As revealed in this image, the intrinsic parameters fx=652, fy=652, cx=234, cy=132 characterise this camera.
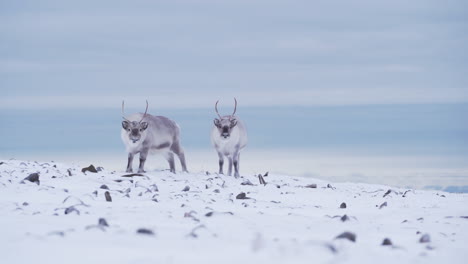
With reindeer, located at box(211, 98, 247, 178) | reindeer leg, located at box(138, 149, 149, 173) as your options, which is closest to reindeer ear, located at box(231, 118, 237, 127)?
reindeer, located at box(211, 98, 247, 178)

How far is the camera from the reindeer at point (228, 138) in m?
20.2

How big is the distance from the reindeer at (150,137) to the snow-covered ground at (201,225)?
11.1 feet

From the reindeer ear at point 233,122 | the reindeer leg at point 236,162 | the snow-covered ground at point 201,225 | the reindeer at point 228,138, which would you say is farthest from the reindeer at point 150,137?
the snow-covered ground at point 201,225

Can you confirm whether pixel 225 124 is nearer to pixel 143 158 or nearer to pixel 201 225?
pixel 143 158

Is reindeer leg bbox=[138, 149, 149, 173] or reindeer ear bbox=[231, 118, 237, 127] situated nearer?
reindeer leg bbox=[138, 149, 149, 173]

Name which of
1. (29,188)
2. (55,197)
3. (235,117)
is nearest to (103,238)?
(55,197)

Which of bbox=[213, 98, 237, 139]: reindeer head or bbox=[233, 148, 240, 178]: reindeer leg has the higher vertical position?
bbox=[213, 98, 237, 139]: reindeer head

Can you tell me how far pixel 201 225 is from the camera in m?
6.93

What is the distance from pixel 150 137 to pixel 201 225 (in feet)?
40.6

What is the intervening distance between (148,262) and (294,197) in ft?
32.8

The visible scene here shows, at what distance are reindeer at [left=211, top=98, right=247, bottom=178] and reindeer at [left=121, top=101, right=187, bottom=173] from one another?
1.17 metres

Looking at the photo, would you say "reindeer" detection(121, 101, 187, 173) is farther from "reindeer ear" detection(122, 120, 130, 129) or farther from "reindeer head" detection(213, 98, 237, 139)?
"reindeer head" detection(213, 98, 237, 139)

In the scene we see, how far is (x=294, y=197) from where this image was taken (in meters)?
14.5

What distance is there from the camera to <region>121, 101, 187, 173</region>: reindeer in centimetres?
1841
